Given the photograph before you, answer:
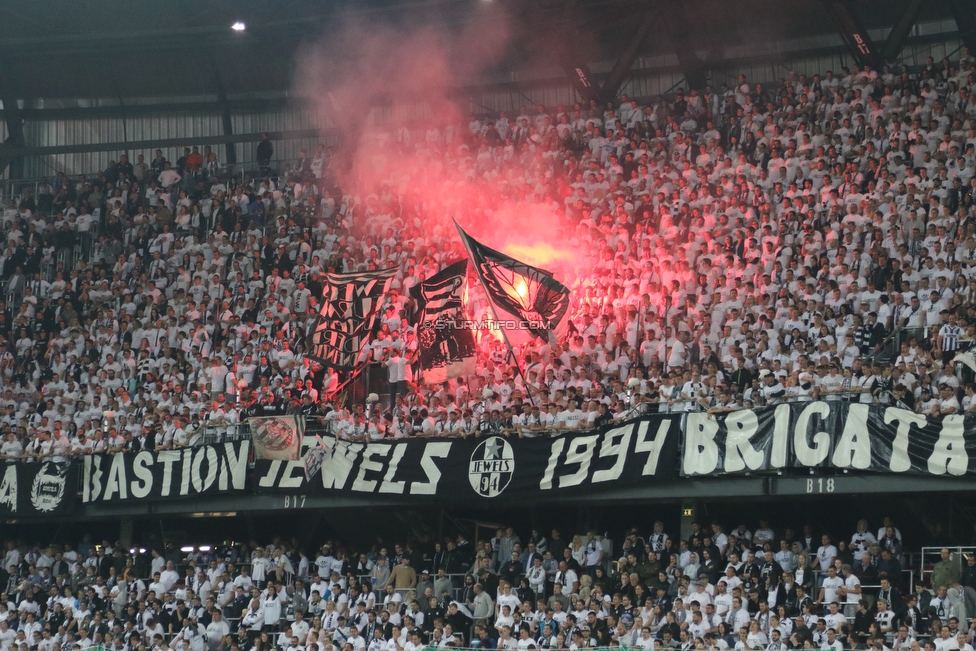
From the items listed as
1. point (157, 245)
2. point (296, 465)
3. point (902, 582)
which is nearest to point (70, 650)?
point (296, 465)

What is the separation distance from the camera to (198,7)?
3566 centimetres

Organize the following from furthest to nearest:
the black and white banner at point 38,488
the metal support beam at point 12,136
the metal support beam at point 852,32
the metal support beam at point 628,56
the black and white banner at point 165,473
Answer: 1. the metal support beam at point 12,136
2. the metal support beam at point 628,56
3. the metal support beam at point 852,32
4. the black and white banner at point 38,488
5. the black and white banner at point 165,473

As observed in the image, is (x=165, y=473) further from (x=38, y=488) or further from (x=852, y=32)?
(x=852, y=32)

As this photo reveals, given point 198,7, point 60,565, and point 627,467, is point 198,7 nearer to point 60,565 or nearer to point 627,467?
point 60,565

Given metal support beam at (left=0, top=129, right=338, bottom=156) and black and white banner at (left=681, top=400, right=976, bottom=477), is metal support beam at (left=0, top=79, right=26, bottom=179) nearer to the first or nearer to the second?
metal support beam at (left=0, top=129, right=338, bottom=156)

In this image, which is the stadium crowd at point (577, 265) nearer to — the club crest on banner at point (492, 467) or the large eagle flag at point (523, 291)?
the club crest on banner at point (492, 467)

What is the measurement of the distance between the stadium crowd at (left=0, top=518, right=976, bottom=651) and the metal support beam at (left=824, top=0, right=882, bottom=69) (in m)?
12.2

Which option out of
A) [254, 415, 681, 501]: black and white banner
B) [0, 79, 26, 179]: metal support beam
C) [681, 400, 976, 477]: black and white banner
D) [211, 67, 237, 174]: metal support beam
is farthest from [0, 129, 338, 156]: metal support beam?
[681, 400, 976, 477]: black and white banner

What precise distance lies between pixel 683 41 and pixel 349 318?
1148 centimetres

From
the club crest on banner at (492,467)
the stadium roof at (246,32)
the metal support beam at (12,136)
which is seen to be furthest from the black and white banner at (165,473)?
the metal support beam at (12,136)

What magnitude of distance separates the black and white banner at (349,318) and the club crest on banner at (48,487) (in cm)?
624

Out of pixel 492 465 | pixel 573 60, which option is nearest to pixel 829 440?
pixel 492 465

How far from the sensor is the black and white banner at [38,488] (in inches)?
1118

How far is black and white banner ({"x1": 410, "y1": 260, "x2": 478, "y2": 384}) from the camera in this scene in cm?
2577
